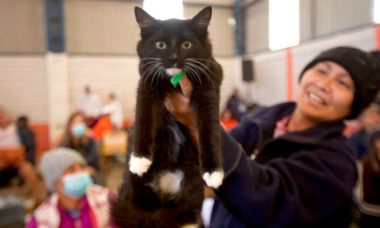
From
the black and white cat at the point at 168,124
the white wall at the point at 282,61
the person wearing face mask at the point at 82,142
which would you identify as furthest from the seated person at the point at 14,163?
the white wall at the point at 282,61

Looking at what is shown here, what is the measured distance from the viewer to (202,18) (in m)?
0.87

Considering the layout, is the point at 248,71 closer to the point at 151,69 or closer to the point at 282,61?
the point at 282,61

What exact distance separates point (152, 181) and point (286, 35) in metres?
1.44

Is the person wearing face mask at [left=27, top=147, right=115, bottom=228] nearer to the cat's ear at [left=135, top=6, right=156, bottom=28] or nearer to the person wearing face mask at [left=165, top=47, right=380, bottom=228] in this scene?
the person wearing face mask at [left=165, top=47, right=380, bottom=228]

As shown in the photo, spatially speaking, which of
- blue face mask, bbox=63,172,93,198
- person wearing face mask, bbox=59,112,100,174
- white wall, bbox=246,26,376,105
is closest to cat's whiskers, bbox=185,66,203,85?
blue face mask, bbox=63,172,93,198

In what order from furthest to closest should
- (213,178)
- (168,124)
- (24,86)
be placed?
1. (24,86)
2. (168,124)
3. (213,178)

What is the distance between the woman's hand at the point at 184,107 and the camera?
34.5 inches

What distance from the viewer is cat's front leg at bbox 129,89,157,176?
2.72 ft

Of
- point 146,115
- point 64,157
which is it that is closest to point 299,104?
point 146,115

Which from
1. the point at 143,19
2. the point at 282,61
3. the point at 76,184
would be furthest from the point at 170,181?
the point at 282,61

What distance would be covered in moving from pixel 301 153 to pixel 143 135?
57cm

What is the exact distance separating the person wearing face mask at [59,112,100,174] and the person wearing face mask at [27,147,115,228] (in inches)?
28.2

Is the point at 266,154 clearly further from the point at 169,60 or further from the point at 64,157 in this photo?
the point at 64,157

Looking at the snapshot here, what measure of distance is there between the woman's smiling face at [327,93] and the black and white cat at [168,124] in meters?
0.52
